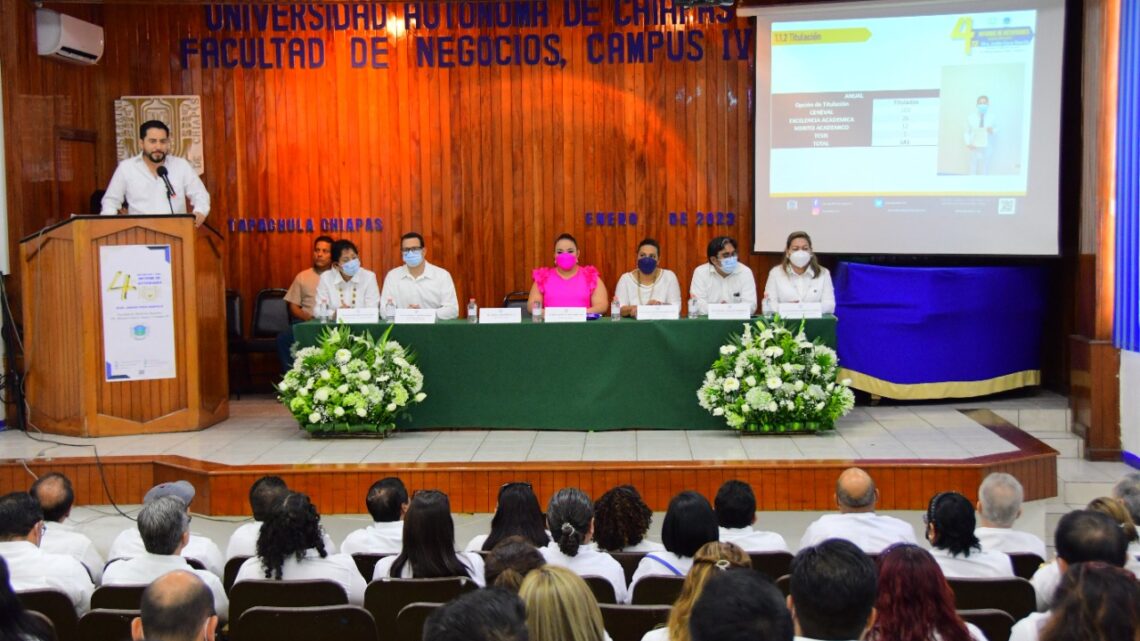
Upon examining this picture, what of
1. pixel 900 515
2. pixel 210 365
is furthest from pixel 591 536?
pixel 210 365

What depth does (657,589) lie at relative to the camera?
3.27 meters

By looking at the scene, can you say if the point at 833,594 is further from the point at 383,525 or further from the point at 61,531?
the point at 61,531

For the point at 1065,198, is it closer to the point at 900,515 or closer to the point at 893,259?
the point at 893,259

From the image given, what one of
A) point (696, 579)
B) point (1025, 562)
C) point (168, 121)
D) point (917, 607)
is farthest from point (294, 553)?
point (168, 121)

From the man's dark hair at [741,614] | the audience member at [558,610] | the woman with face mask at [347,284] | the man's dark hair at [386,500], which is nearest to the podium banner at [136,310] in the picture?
the woman with face mask at [347,284]

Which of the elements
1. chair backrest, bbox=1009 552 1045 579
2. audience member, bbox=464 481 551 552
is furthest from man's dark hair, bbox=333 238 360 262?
chair backrest, bbox=1009 552 1045 579

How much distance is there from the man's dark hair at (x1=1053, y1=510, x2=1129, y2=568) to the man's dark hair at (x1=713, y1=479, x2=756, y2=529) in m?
1.09

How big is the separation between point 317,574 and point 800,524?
9.78 ft

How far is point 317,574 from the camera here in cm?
359

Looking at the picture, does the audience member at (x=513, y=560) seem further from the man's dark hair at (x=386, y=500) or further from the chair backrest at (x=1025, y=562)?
the chair backrest at (x=1025, y=562)

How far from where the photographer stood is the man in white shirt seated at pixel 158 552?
3.55 metres

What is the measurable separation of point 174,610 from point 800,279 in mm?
5796

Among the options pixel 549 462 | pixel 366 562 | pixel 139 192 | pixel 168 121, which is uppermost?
pixel 168 121

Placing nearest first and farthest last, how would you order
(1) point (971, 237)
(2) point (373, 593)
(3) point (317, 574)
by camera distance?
1. (2) point (373, 593)
2. (3) point (317, 574)
3. (1) point (971, 237)
